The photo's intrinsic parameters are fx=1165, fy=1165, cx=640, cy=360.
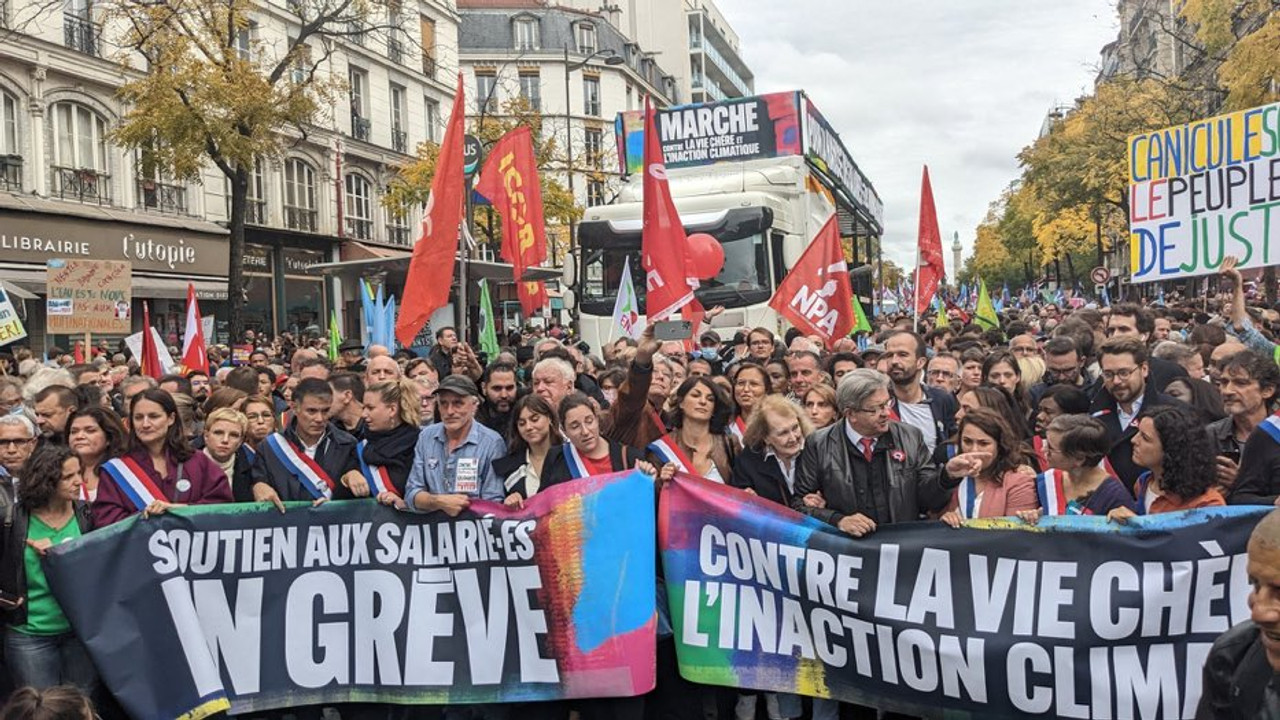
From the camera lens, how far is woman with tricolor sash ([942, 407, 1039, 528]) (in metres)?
4.85

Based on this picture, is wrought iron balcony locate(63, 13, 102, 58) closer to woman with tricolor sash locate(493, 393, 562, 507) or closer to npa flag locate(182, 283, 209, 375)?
npa flag locate(182, 283, 209, 375)

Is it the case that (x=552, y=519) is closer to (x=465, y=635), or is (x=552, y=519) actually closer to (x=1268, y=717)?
(x=465, y=635)

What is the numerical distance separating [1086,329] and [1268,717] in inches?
260

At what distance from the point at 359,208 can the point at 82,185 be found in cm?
1353

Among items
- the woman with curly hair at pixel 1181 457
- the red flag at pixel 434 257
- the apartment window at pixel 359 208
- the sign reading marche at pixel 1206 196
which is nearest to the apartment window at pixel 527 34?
the apartment window at pixel 359 208

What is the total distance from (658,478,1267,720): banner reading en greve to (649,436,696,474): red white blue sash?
340mm

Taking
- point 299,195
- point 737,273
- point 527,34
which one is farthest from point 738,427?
point 527,34

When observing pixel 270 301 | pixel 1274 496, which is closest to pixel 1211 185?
pixel 1274 496

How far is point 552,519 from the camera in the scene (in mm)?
5164

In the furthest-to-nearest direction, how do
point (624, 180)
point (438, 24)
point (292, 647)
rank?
point (438, 24) < point (624, 180) < point (292, 647)

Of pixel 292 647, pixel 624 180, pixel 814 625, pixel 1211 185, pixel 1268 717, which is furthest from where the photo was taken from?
pixel 624 180

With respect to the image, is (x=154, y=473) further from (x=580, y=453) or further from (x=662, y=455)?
(x=662, y=455)

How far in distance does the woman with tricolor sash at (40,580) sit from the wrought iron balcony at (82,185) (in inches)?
858

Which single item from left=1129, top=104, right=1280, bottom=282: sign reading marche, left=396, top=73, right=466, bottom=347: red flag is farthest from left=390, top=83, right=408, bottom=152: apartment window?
left=1129, top=104, right=1280, bottom=282: sign reading marche
